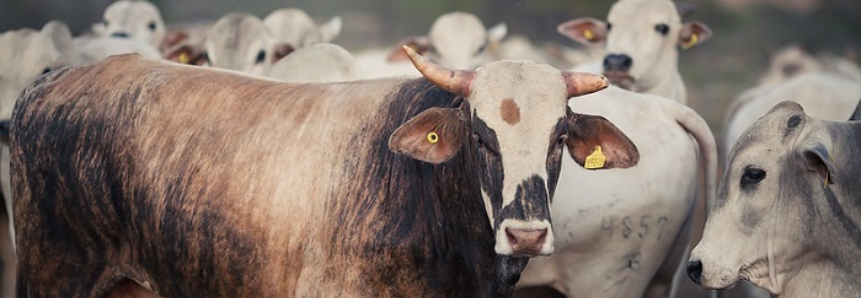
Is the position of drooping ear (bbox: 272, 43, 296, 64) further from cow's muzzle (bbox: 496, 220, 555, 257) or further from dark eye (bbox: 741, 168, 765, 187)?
cow's muzzle (bbox: 496, 220, 555, 257)

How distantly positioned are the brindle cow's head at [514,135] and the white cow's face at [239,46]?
4.78m

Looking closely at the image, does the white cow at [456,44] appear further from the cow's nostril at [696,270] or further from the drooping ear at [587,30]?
the cow's nostril at [696,270]

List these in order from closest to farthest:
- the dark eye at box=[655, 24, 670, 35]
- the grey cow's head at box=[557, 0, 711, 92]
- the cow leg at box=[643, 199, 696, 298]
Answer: the cow leg at box=[643, 199, 696, 298] < the grey cow's head at box=[557, 0, 711, 92] < the dark eye at box=[655, 24, 670, 35]

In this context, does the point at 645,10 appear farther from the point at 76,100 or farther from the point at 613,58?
the point at 76,100

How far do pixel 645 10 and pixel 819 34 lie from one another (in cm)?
1879

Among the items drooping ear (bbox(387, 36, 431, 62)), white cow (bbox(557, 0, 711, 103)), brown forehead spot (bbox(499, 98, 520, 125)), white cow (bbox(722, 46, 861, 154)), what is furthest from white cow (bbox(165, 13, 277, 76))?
brown forehead spot (bbox(499, 98, 520, 125))

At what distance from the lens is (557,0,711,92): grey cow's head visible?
9523 millimetres

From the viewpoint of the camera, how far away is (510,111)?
211 inches

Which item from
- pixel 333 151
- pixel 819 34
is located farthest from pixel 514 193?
pixel 819 34

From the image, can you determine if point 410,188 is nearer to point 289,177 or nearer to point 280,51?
point 289,177

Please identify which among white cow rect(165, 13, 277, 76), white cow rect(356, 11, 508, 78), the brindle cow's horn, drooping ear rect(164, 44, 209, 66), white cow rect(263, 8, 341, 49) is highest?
the brindle cow's horn

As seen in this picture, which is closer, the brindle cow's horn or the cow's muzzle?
the cow's muzzle

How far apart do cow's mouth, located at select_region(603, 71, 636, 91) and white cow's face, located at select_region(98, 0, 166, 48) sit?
14.4 feet

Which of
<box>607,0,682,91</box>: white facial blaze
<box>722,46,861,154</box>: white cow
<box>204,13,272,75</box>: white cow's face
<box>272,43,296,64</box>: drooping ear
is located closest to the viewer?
<box>722,46,861,154</box>: white cow
